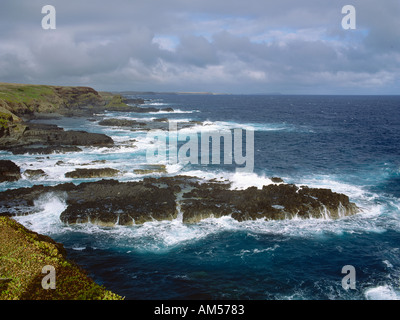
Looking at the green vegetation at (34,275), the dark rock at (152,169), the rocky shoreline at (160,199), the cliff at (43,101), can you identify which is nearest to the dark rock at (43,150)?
the cliff at (43,101)

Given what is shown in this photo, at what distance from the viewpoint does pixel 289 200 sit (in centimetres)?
3406

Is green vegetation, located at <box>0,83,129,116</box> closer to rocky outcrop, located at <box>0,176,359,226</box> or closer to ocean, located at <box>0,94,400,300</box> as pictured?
rocky outcrop, located at <box>0,176,359,226</box>

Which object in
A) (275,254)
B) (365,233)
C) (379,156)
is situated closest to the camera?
(275,254)

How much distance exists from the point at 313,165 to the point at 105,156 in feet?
117

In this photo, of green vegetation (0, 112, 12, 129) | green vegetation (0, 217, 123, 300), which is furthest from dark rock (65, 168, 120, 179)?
green vegetation (0, 112, 12, 129)

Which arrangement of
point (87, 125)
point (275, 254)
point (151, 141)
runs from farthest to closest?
point (87, 125), point (151, 141), point (275, 254)

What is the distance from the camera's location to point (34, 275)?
687 inches

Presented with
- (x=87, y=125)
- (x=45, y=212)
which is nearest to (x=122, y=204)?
(x=45, y=212)

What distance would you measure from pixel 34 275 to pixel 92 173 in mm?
26733

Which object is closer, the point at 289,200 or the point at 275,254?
the point at 275,254

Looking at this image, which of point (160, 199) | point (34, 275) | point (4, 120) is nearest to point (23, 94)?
point (4, 120)

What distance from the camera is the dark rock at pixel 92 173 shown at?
140 ft

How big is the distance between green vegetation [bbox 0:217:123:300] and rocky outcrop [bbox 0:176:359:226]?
9.97 m
